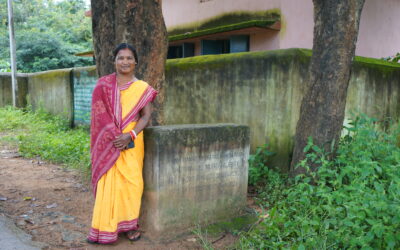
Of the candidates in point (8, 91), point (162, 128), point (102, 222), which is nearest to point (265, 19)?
point (162, 128)

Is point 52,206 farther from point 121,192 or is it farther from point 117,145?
point 117,145

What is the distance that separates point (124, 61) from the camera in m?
2.97

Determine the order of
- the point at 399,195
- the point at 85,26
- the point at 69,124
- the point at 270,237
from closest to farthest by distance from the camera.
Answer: the point at 399,195, the point at 270,237, the point at 69,124, the point at 85,26

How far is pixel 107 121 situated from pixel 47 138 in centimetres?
518

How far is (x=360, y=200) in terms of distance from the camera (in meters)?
2.93

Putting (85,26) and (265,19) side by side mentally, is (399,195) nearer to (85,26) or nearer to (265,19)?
(265,19)

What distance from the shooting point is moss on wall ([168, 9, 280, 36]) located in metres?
8.22

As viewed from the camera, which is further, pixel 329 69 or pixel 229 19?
pixel 229 19

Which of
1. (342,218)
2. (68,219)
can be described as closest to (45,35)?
(68,219)

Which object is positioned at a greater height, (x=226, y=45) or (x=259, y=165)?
(x=226, y=45)

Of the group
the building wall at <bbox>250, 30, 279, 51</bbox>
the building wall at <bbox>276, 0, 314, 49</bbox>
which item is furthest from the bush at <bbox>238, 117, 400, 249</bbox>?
the building wall at <bbox>250, 30, 279, 51</bbox>

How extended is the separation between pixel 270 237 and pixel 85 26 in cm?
2211

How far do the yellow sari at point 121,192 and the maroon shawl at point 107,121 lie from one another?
42mm

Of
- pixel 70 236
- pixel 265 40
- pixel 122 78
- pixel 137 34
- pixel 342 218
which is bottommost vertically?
pixel 70 236
